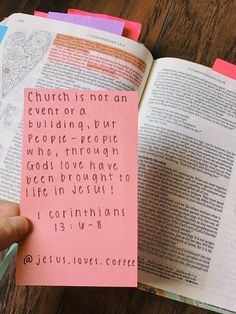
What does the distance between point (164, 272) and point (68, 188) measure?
151mm

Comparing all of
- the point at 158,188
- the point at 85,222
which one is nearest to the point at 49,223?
the point at 85,222

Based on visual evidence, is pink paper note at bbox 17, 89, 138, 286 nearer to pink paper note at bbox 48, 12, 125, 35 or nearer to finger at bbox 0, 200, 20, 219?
finger at bbox 0, 200, 20, 219

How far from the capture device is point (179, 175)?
52cm

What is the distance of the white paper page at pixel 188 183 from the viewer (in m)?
0.50

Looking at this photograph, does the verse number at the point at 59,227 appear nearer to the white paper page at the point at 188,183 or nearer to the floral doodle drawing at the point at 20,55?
the white paper page at the point at 188,183

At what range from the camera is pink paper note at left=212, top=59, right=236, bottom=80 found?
578 millimetres

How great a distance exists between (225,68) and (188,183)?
0.56ft

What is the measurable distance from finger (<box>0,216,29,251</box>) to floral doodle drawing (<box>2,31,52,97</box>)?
200mm

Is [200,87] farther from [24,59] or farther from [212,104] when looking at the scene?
[24,59]

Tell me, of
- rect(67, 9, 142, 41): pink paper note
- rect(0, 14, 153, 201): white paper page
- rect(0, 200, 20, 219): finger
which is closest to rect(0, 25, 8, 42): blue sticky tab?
rect(0, 14, 153, 201): white paper page

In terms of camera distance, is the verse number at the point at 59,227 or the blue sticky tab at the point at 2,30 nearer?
the verse number at the point at 59,227

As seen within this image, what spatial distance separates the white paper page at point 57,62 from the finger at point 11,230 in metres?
0.12

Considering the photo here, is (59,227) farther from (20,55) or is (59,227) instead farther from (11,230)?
(20,55)

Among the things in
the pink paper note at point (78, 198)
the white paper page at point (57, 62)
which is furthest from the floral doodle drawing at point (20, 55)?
the pink paper note at point (78, 198)
